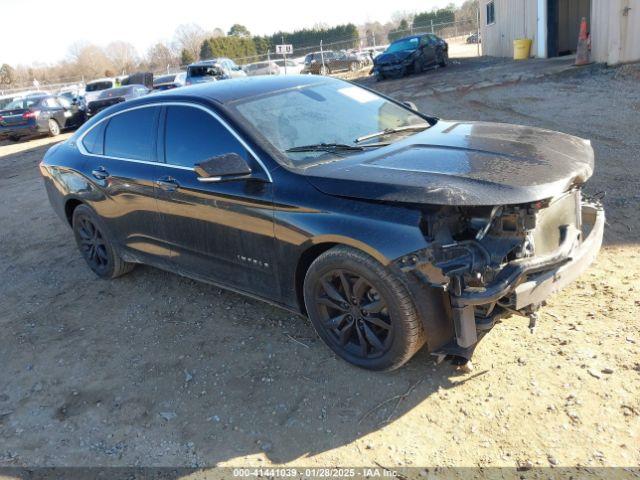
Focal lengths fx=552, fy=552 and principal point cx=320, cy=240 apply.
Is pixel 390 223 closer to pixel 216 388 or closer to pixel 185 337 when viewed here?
pixel 216 388

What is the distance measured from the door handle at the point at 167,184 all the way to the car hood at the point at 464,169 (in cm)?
118

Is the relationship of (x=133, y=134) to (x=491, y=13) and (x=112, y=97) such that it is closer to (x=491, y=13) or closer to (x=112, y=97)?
(x=112, y=97)

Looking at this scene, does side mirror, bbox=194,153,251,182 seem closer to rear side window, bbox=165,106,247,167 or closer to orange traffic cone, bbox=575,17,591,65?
rear side window, bbox=165,106,247,167

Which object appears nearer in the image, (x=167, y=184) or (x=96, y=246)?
(x=167, y=184)

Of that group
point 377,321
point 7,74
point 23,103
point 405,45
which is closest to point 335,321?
point 377,321

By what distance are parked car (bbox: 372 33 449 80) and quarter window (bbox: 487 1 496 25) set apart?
149 inches

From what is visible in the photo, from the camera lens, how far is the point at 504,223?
9.64 ft

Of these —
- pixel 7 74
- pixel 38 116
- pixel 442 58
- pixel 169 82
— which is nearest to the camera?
pixel 38 116

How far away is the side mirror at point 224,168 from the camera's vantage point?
341 centimetres

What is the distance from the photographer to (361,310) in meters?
3.23

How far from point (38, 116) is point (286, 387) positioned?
57.0 ft

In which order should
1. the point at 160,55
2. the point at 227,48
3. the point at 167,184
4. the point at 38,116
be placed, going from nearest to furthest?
the point at 167,184
the point at 38,116
the point at 227,48
the point at 160,55

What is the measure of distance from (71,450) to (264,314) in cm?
162

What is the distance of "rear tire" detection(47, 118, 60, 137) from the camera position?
18.1 meters
